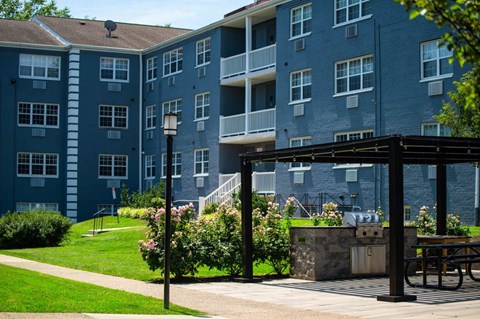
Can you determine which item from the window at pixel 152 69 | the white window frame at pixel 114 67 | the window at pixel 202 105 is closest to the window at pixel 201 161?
the window at pixel 202 105

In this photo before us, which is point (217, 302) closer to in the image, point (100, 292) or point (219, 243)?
point (100, 292)

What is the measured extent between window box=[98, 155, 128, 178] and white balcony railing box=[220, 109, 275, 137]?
10.2 meters

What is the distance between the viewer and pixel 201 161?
137 ft

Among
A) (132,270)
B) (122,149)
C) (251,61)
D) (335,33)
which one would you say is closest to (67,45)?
(122,149)

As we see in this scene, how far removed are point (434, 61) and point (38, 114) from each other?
86.7ft

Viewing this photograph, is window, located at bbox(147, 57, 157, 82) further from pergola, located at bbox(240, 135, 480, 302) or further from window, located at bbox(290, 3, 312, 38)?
pergola, located at bbox(240, 135, 480, 302)

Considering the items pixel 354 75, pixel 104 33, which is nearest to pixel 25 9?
pixel 104 33

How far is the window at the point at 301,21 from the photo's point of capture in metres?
33.9

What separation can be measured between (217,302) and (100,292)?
219 cm

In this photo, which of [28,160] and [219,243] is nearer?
[219,243]

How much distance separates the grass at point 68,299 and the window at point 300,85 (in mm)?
18992

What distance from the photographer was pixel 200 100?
42250mm

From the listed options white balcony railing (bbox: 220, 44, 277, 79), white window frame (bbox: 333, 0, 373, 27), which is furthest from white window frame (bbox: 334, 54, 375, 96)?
white balcony railing (bbox: 220, 44, 277, 79)

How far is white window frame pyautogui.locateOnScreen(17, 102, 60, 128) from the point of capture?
153ft
